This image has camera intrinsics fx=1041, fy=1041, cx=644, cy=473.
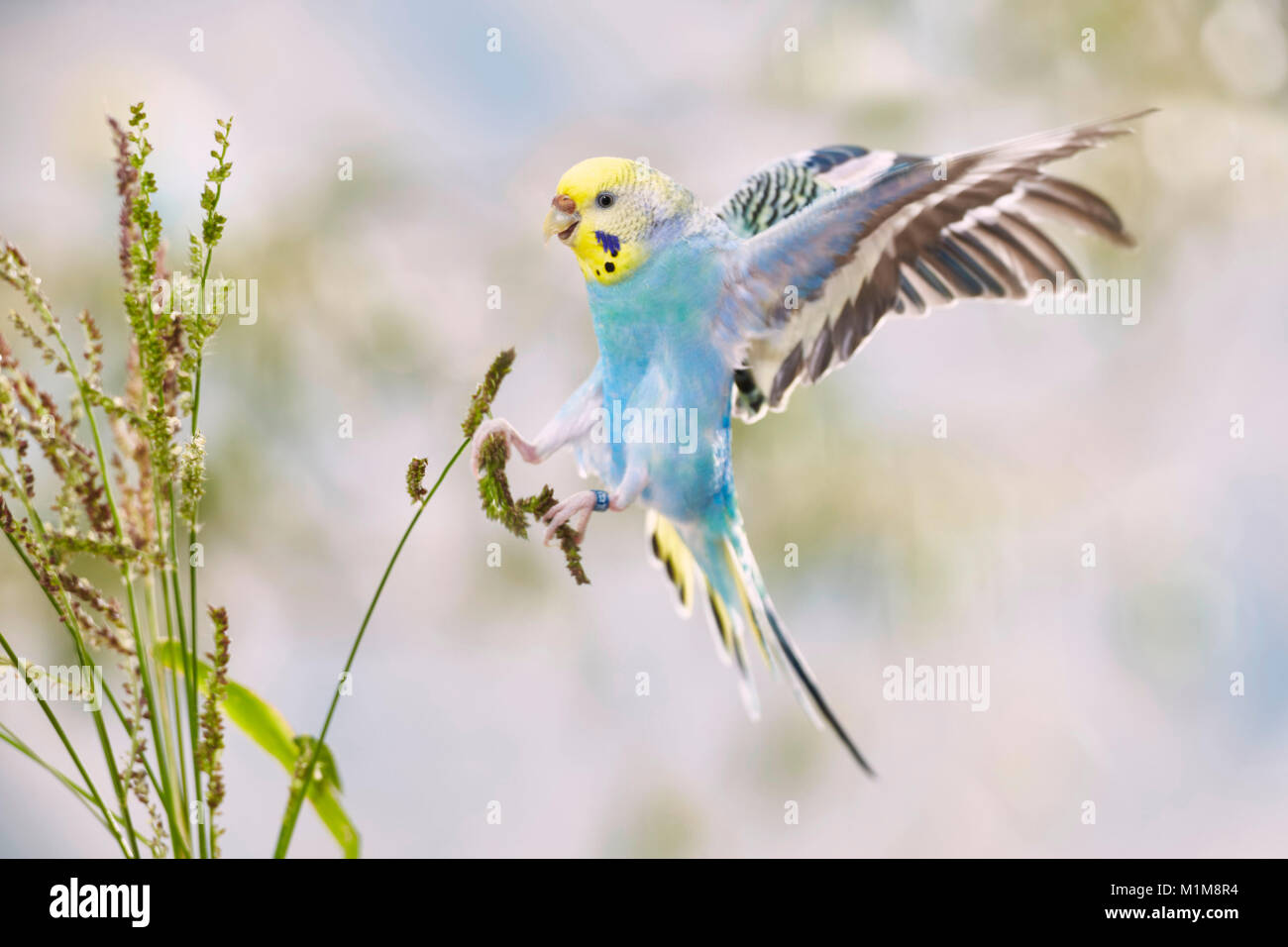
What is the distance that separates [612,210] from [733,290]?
0.12m

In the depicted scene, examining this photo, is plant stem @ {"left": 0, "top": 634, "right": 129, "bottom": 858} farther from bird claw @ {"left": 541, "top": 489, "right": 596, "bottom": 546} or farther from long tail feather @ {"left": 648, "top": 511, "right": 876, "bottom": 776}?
long tail feather @ {"left": 648, "top": 511, "right": 876, "bottom": 776}

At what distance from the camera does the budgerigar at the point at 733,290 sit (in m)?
0.77

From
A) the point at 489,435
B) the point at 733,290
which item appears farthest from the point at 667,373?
the point at 489,435

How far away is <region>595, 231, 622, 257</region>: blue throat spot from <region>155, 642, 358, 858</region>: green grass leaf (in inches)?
16.5

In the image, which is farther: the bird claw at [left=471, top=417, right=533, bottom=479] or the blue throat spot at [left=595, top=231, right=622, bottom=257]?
the blue throat spot at [left=595, top=231, right=622, bottom=257]

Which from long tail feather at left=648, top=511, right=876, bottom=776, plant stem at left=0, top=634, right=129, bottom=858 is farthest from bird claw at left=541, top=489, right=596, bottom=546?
plant stem at left=0, top=634, right=129, bottom=858

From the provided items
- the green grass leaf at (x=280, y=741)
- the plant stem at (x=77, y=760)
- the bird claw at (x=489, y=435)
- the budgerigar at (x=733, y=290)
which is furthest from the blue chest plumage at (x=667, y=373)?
the plant stem at (x=77, y=760)

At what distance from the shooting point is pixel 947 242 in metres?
0.83

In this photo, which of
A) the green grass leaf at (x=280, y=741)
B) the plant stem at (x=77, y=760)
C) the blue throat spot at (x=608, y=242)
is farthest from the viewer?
the blue throat spot at (x=608, y=242)

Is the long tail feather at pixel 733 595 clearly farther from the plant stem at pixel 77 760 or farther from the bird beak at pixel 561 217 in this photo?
the plant stem at pixel 77 760

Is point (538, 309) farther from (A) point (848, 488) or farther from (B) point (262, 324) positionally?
(A) point (848, 488)

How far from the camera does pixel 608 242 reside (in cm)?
81

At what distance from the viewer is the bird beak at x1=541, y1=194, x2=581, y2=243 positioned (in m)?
0.81
